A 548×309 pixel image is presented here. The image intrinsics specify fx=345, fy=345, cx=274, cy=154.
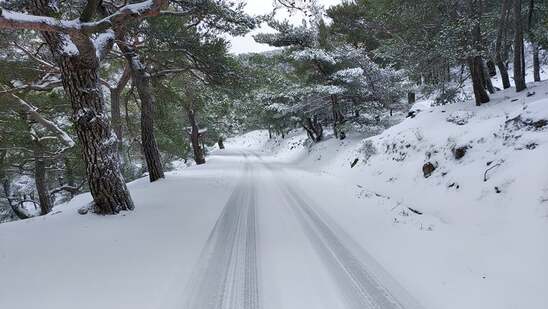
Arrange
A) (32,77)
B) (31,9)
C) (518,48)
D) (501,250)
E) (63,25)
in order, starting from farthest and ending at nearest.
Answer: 1. (32,77)
2. (518,48)
3. (31,9)
4. (63,25)
5. (501,250)

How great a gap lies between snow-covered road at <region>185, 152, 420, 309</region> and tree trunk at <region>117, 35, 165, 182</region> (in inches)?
261

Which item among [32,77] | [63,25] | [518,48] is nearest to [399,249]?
A: [63,25]

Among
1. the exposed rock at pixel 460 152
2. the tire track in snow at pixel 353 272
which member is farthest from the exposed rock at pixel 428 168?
the tire track in snow at pixel 353 272

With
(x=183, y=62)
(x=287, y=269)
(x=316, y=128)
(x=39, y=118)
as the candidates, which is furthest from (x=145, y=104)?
(x=316, y=128)

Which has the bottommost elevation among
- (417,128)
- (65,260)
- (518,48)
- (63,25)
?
(65,260)

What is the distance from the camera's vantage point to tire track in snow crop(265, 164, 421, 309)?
3.61m

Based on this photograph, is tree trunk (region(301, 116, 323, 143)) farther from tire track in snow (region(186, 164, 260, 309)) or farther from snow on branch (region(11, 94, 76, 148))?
tire track in snow (region(186, 164, 260, 309))

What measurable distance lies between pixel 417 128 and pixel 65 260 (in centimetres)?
984

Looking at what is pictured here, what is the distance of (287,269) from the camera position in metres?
4.49

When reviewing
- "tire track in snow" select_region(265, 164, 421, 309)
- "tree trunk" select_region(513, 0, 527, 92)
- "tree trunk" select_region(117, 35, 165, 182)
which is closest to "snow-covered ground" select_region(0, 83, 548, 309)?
"tire track in snow" select_region(265, 164, 421, 309)

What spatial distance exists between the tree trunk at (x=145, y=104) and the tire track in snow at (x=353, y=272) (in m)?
8.15

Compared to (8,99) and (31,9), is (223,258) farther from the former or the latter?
(8,99)

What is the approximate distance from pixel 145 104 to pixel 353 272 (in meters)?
10.4

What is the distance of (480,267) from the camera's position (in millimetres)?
4277
